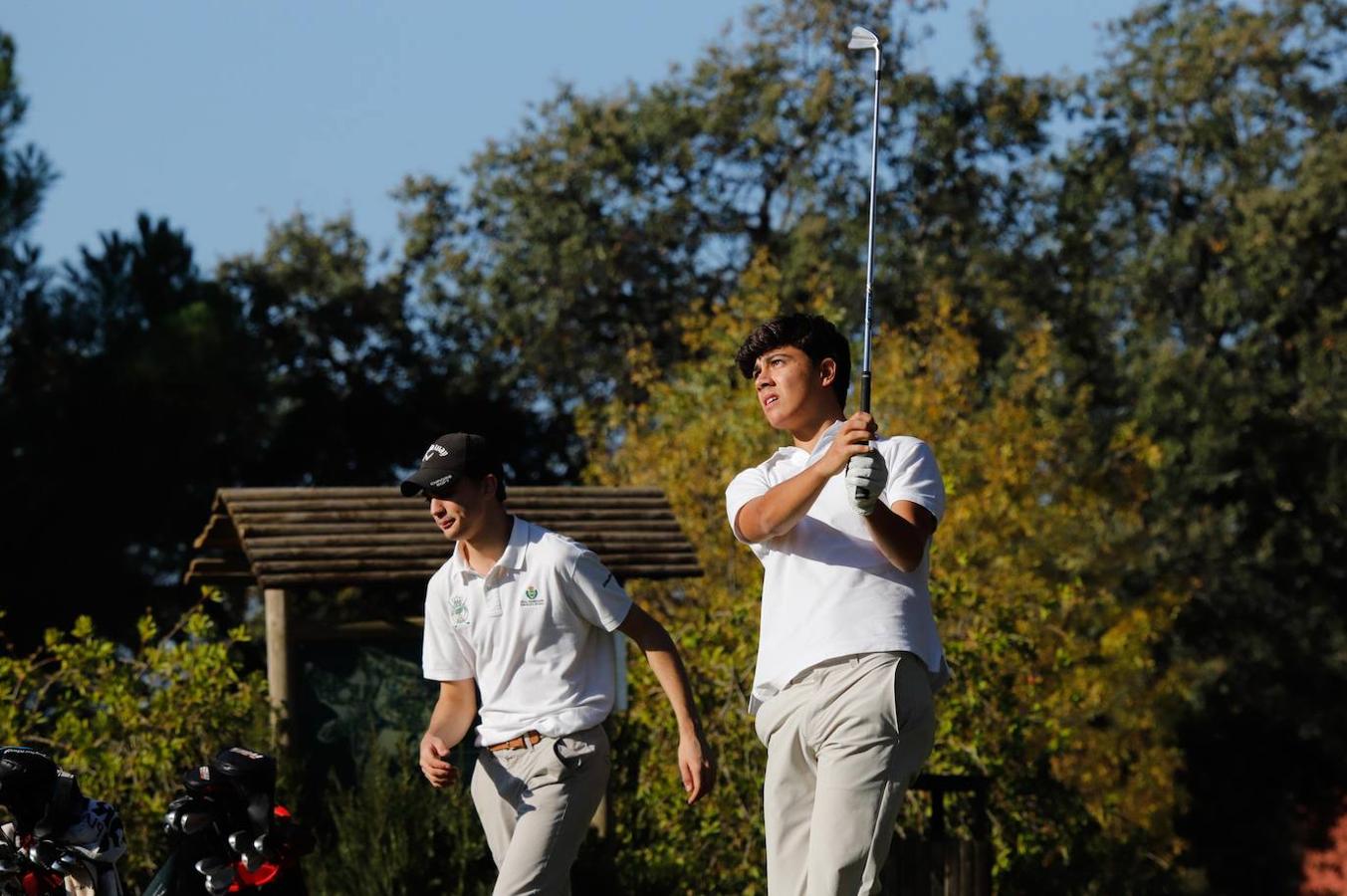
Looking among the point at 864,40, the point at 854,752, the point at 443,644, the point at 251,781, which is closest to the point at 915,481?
the point at 854,752

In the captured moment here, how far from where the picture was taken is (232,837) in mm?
4984

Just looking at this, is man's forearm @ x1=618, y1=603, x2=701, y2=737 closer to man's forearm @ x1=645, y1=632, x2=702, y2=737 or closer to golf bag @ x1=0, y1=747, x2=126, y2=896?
man's forearm @ x1=645, y1=632, x2=702, y2=737

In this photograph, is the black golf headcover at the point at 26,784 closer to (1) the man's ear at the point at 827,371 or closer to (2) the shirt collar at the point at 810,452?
(2) the shirt collar at the point at 810,452

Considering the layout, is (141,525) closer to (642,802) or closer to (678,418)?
(678,418)

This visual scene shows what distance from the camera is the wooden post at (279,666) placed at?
10.7m

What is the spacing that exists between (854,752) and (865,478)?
31.4 inches

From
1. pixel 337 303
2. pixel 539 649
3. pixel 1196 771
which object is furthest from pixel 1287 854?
pixel 539 649

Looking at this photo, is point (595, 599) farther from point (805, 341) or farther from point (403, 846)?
point (403, 846)

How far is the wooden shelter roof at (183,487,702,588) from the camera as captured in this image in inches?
426

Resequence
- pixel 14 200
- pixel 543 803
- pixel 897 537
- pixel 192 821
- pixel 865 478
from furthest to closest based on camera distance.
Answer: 1. pixel 14 200
2. pixel 543 803
3. pixel 897 537
4. pixel 192 821
5. pixel 865 478

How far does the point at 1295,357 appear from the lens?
31.0m

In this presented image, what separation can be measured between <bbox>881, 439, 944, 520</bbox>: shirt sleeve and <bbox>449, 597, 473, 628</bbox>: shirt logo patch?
1.36 metres

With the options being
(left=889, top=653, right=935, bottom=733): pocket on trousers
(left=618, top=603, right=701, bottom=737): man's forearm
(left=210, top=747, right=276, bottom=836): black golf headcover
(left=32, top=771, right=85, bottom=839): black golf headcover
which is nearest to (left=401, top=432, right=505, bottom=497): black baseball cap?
(left=618, top=603, right=701, bottom=737): man's forearm

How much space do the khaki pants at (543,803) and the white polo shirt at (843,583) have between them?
0.68 meters
